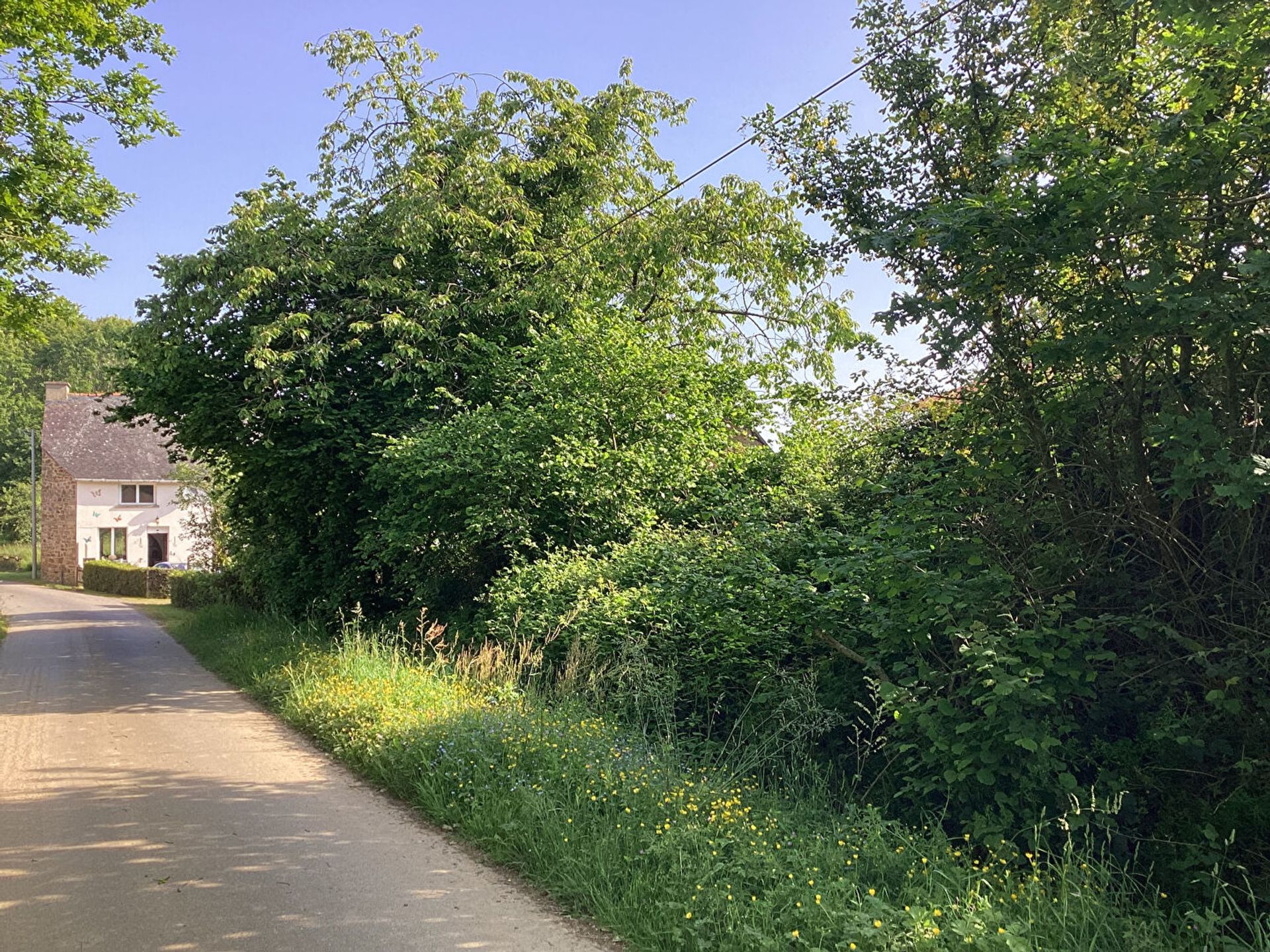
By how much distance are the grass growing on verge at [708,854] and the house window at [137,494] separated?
4968 centimetres

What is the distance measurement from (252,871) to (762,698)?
3.82 m

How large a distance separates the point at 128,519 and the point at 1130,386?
55.1 metres

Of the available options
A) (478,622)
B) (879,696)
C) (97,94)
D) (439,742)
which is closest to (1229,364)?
(879,696)

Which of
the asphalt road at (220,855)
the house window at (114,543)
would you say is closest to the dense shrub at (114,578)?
the house window at (114,543)

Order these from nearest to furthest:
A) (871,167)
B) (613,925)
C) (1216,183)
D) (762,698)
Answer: (613,925)
(1216,183)
(762,698)
(871,167)

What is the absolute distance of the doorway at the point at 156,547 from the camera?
2057 inches

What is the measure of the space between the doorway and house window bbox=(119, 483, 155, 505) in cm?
181

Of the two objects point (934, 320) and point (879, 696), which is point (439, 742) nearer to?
point (879, 696)

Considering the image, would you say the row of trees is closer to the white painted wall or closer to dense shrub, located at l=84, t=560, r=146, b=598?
dense shrub, located at l=84, t=560, r=146, b=598

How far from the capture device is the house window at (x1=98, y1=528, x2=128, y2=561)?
1997 inches

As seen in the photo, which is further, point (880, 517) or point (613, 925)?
point (880, 517)

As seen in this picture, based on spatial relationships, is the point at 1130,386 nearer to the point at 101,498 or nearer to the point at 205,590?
the point at 205,590

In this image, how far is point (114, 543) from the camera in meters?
51.1

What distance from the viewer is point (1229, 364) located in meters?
5.14
